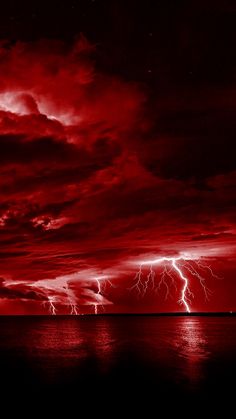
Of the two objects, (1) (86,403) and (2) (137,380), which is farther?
(2) (137,380)

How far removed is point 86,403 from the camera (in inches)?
632

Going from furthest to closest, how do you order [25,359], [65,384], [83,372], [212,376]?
1. [25,359]
2. [83,372]
3. [212,376]
4. [65,384]

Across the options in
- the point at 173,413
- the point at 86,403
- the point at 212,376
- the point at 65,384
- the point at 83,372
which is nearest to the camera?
the point at 173,413

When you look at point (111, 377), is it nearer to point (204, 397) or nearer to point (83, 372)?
point (83, 372)

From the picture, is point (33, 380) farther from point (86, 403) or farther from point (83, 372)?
point (86, 403)

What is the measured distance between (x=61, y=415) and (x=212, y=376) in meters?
10.3

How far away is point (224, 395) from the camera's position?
55.6ft

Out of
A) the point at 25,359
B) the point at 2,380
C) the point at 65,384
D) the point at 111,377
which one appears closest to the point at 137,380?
the point at 111,377

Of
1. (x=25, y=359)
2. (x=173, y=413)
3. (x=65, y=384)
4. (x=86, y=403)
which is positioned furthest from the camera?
(x=25, y=359)

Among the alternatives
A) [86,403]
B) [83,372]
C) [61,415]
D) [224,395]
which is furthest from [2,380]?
[224,395]

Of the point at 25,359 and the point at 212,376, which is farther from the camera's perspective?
the point at 25,359

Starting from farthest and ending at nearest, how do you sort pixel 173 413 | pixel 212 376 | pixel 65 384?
pixel 212 376
pixel 65 384
pixel 173 413

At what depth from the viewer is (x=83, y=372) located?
2453cm

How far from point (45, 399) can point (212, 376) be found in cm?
904
